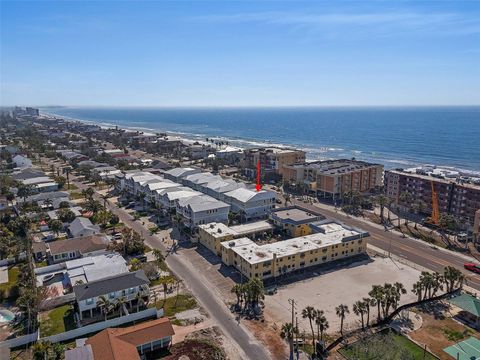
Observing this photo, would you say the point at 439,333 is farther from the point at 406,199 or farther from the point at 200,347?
the point at 406,199

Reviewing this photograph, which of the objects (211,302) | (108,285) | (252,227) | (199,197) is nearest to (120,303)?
(108,285)

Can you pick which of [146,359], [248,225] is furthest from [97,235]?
[146,359]

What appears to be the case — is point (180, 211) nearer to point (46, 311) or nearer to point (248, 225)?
point (248, 225)

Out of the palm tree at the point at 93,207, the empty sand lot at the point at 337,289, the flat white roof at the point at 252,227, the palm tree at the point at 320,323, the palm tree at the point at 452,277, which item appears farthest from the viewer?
the palm tree at the point at 93,207

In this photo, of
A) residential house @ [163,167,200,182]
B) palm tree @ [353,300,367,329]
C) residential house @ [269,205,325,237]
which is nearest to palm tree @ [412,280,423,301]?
palm tree @ [353,300,367,329]

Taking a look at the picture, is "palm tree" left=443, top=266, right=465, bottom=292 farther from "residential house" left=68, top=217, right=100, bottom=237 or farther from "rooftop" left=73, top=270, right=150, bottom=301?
"residential house" left=68, top=217, right=100, bottom=237

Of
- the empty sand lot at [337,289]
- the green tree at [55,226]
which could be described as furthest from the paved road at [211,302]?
the green tree at [55,226]

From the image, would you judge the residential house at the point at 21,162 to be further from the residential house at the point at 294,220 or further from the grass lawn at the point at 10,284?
the residential house at the point at 294,220
